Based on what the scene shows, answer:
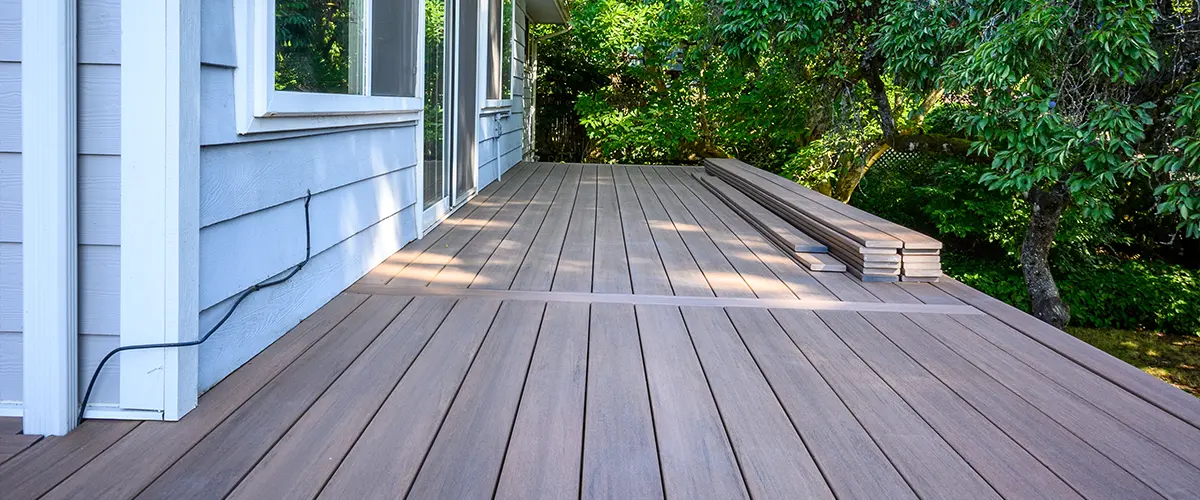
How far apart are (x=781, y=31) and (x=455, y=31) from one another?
3.14 m

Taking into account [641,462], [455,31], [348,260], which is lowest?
[641,462]

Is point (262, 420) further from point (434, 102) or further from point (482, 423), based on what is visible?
point (434, 102)

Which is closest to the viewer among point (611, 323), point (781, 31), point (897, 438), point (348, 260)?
point (897, 438)

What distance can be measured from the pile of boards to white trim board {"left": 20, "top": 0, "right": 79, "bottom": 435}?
10.1ft

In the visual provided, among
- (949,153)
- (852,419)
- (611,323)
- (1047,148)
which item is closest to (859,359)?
(852,419)

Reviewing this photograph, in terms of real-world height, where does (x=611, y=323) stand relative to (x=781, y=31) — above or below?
below

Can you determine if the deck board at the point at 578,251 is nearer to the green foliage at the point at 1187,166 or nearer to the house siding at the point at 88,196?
the house siding at the point at 88,196

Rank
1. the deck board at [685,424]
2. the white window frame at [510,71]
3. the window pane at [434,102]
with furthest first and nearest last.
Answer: the white window frame at [510,71] < the window pane at [434,102] < the deck board at [685,424]

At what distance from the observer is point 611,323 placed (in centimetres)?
310

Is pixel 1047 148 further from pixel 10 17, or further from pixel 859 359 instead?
pixel 10 17

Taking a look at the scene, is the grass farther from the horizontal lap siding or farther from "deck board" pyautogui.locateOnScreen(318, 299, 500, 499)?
the horizontal lap siding

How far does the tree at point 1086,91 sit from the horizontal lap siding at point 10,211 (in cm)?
438

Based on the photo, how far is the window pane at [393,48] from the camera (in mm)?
3651

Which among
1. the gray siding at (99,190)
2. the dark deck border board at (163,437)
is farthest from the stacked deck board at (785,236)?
the gray siding at (99,190)
